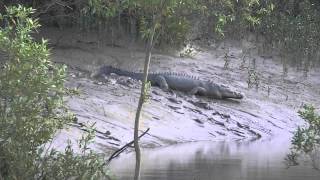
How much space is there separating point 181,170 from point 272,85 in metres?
11.7

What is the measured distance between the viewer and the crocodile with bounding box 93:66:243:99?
2075cm

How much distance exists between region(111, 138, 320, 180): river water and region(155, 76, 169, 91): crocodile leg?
161 inches

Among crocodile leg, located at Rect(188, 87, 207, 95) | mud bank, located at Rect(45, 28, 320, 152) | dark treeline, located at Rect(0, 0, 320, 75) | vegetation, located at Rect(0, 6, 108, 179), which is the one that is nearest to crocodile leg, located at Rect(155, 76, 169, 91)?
mud bank, located at Rect(45, 28, 320, 152)

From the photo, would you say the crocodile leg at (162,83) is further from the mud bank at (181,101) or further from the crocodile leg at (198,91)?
the crocodile leg at (198,91)

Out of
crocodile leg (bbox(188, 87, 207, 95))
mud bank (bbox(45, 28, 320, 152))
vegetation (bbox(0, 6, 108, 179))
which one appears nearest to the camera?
vegetation (bbox(0, 6, 108, 179))

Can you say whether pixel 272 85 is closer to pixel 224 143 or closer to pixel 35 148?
pixel 224 143

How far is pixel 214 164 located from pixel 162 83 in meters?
7.35

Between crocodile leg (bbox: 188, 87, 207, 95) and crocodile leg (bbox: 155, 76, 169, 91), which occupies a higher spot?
crocodile leg (bbox: 155, 76, 169, 91)

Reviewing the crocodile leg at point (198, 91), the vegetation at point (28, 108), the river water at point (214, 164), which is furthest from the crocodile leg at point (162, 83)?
the vegetation at point (28, 108)

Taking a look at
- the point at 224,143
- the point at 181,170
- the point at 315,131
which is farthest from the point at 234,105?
the point at 315,131

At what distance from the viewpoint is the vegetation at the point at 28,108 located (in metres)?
7.42

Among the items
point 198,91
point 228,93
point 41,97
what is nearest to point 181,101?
point 198,91

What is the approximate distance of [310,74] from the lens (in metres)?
25.8

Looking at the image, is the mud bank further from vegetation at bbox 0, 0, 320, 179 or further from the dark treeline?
vegetation at bbox 0, 0, 320, 179
